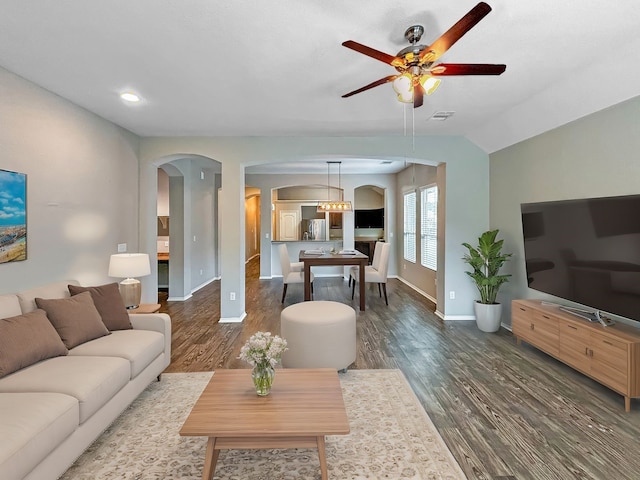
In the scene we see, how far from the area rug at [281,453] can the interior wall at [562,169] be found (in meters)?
2.48

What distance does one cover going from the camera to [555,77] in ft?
9.75

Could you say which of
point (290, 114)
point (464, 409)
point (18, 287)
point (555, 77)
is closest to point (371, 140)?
point (290, 114)

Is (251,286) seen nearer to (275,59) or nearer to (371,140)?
(371,140)

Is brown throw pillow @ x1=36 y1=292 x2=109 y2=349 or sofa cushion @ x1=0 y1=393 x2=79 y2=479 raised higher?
brown throw pillow @ x1=36 y1=292 x2=109 y2=349

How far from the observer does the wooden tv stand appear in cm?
250

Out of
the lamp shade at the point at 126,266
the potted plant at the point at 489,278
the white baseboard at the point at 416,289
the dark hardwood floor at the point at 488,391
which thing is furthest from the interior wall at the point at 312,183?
the lamp shade at the point at 126,266

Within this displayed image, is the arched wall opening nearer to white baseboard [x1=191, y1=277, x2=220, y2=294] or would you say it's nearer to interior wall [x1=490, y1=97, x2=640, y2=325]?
interior wall [x1=490, y1=97, x2=640, y2=325]

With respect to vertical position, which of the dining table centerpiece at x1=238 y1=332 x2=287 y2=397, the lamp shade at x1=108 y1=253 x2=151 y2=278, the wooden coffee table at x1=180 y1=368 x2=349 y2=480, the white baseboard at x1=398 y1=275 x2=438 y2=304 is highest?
the lamp shade at x1=108 y1=253 x2=151 y2=278

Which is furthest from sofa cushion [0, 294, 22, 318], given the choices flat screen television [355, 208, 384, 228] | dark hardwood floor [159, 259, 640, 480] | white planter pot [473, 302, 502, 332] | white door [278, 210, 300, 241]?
flat screen television [355, 208, 384, 228]

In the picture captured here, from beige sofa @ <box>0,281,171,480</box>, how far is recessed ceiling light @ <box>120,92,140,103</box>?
186cm

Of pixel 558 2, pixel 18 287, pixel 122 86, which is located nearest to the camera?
pixel 558 2

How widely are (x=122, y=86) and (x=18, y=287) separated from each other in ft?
6.40

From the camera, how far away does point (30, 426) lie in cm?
161

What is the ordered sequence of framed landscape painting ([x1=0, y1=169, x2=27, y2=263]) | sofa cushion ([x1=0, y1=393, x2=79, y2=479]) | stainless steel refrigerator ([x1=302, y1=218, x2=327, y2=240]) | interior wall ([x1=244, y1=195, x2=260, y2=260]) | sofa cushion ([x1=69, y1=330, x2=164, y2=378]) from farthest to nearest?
interior wall ([x1=244, y1=195, x2=260, y2=260]) → stainless steel refrigerator ([x1=302, y1=218, x2=327, y2=240]) → framed landscape painting ([x1=0, y1=169, x2=27, y2=263]) → sofa cushion ([x1=69, y1=330, x2=164, y2=378]) → sofa cushion ([x1=0, y1=393, x2=79, y2=479])
